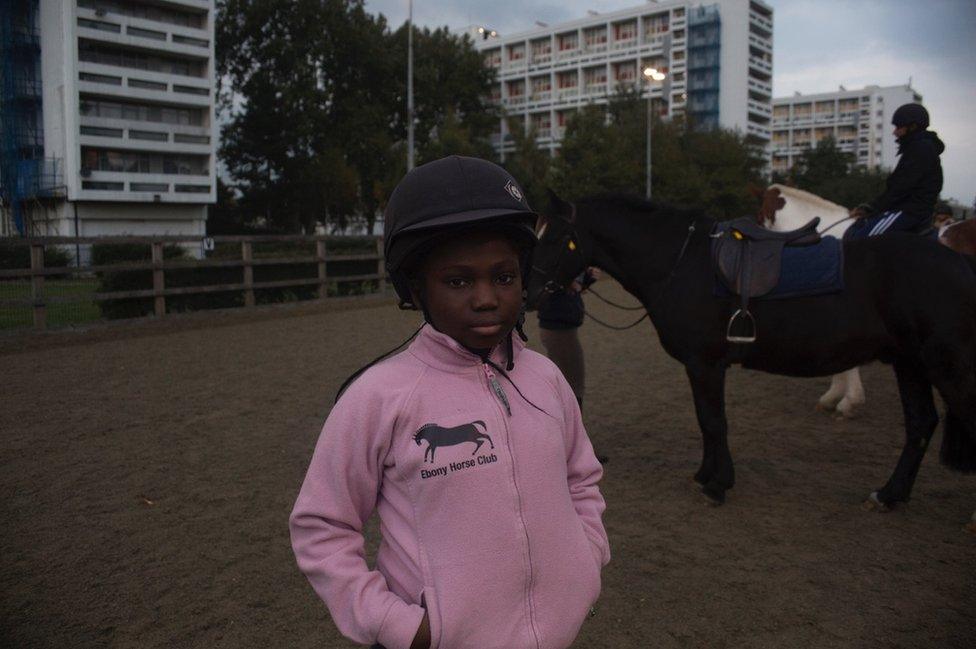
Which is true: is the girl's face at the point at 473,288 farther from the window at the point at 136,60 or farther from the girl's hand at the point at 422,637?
the window at the point at 136,60

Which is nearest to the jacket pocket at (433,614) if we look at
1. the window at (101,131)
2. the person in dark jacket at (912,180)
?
the person in dark jacket at (912,180)

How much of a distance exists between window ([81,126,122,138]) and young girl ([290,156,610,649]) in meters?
48.5

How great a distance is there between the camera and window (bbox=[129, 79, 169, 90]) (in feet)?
146

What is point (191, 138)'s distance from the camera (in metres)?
46.0

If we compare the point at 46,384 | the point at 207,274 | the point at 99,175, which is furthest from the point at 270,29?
the point at 46,384

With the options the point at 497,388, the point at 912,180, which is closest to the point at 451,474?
the point at 497,388

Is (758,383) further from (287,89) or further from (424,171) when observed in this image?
(287,89)

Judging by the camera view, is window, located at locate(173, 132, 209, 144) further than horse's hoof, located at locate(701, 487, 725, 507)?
Yes

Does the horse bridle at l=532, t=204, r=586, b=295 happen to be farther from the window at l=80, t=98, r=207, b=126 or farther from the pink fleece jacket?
the window at l=80, t=98, r=207, b=126

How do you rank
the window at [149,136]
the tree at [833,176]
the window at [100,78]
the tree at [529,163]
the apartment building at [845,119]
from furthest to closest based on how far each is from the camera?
the apartment building at [845,119] < the tree at [833,176] < the window at [149,136] < the window at [100,78] < the tree at [529,163]

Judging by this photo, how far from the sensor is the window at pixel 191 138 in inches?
1799

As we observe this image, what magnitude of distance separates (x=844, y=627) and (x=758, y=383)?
5684 millimetres

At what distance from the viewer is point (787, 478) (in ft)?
16.0

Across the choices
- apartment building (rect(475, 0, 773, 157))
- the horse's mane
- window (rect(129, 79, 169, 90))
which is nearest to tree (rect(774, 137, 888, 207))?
apartment building (rect(475, 0, 773, 157))
